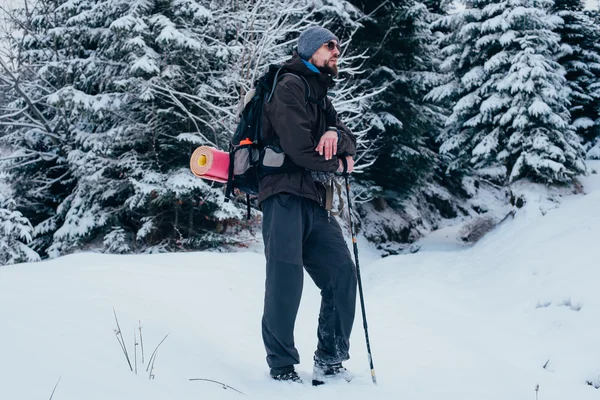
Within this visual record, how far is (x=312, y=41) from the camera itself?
2.77m

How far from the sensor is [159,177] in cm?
909

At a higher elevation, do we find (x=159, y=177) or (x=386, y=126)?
(x=386, y=126)

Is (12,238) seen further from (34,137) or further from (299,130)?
(299,130)

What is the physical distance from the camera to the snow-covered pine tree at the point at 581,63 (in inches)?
722

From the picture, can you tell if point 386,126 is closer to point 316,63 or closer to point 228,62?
point 228,62

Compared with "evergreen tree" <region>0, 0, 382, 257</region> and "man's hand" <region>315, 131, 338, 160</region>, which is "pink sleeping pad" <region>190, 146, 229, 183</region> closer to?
"man's hand" <region>315, 131, 338, 160</region>

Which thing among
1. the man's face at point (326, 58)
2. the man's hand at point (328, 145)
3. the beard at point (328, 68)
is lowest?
the man's hand at point (328, 145)

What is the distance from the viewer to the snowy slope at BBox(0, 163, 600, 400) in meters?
2.11

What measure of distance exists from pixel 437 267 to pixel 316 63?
732 centimetres

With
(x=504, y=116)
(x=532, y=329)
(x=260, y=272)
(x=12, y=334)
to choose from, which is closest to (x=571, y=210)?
(x=504, y=116)

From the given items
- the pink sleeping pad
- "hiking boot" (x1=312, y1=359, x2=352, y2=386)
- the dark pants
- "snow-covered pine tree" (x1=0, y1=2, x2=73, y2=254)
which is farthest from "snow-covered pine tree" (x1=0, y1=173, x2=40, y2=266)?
"hiking boot" (x1=312, y1=359, x2=352, y2=386)

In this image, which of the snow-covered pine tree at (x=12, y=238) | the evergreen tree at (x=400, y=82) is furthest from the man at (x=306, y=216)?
the evergreen tree at (x=400, y=82)

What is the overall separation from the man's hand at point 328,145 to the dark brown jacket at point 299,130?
3cm

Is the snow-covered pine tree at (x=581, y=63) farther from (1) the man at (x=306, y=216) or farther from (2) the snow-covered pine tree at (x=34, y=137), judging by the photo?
(1) the man at (x=306, y=216)
